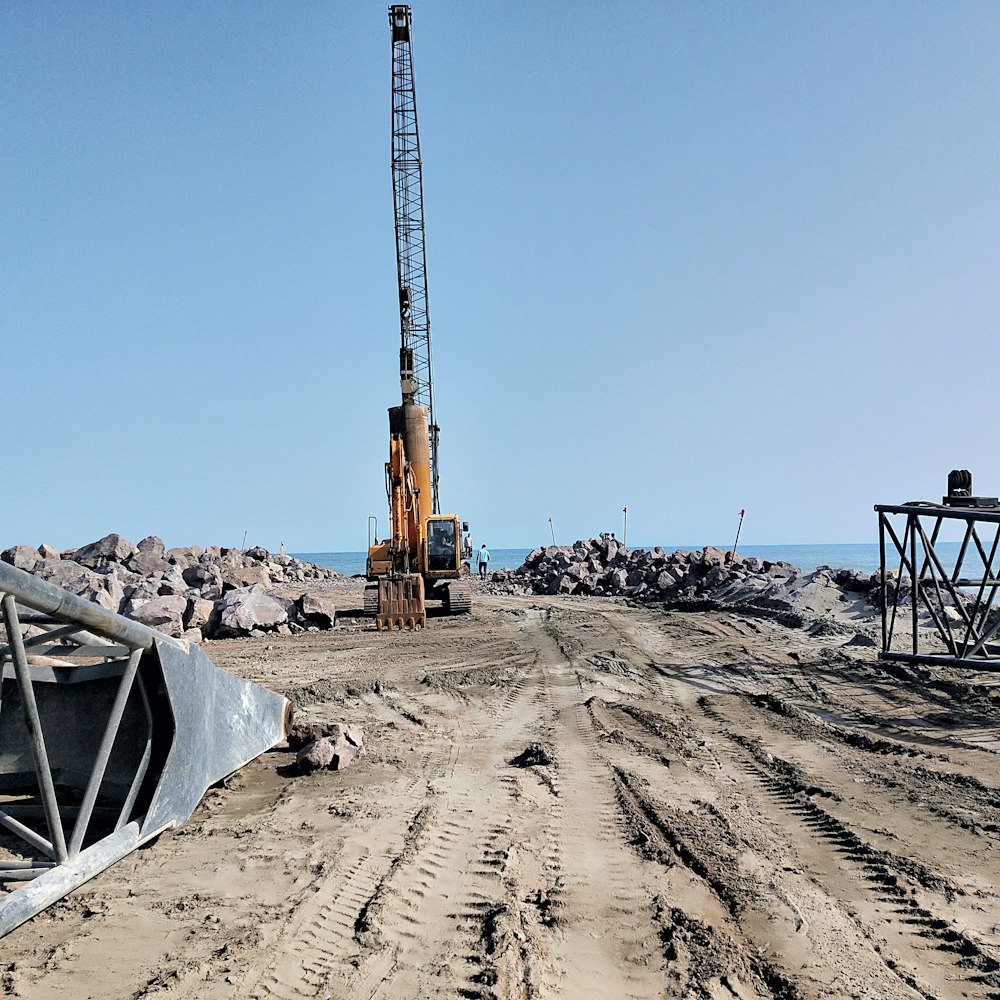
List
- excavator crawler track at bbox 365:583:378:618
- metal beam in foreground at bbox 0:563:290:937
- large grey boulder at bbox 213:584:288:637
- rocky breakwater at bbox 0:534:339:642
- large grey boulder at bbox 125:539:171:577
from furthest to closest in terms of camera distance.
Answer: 1. large grey boulder at bbox 125:539:171:577
2. excavator crawler track at bbox 365:583:378:618
3. large grey boulder at bbox 213:584:288:637
4. rocky breakwater at bbox 0:534:339:642
5. metal beam in foreground at bbox 0:563:290:937

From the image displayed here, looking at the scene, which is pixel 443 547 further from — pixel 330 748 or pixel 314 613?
pixel 330 748

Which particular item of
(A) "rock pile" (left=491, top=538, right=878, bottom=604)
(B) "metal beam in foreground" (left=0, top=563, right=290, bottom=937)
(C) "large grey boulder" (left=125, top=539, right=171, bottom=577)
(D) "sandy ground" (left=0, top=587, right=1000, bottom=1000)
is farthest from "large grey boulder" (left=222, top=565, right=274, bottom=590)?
(B) "metal beam in foreground" (left=0, top=563, right=290, bottom=937)

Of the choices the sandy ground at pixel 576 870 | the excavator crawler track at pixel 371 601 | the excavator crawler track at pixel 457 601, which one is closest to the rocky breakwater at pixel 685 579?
the excavator crawler track at pixel 457 601

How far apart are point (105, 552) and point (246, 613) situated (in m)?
13.9

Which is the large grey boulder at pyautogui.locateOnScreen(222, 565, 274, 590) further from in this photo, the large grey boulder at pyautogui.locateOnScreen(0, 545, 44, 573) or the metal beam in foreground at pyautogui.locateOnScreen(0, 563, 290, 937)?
the metal beam in foreground at pyautogui.locateOnScreen(0, 563, 290, 937)

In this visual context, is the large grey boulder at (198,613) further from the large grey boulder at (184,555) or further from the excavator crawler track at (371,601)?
the large grey boulder at (184,555)

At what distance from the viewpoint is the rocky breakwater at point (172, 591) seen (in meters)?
16.4

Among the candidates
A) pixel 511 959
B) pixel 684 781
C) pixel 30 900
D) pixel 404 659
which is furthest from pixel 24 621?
pixel 404 659

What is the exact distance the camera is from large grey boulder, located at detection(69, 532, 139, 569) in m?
27.9

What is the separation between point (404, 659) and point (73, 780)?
8.66m

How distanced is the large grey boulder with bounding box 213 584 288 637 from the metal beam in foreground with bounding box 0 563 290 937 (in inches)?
428

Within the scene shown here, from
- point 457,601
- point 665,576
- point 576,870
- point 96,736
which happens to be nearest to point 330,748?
point 96,736

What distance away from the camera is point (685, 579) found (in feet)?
94.4

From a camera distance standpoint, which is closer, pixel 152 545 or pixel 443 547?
pixel 443 547
